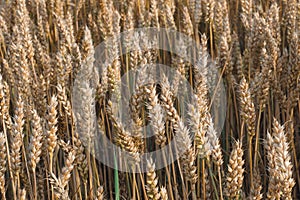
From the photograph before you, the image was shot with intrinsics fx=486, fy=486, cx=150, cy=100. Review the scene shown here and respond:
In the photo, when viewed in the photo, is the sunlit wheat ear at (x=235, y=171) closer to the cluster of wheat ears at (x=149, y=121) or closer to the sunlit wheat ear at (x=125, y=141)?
the cluster of wheat ears at (x=149, y=121)

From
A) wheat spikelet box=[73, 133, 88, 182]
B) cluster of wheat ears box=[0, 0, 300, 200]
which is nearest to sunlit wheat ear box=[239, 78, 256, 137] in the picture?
cluster of wheat ears box=[0, 0, 300, 200]

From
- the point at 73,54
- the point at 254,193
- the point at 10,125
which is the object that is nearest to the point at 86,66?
the point at 73,54

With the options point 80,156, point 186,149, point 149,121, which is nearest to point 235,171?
point 186,149

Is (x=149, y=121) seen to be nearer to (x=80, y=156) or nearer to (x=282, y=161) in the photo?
(x=80, y=156)

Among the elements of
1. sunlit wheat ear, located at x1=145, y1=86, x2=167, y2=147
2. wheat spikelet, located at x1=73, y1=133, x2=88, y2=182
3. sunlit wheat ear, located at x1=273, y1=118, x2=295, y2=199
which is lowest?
wheat spikelet, located at x1=73, y1=133, x2=88, y2=182

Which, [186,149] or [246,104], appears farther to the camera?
[246,104]

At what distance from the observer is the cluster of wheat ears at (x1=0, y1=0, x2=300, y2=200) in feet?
3.75

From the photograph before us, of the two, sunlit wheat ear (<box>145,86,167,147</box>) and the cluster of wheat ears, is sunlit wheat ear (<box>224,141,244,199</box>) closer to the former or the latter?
the cluster of wheat ears

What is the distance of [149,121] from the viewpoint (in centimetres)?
174

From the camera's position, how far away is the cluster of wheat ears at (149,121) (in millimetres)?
1144

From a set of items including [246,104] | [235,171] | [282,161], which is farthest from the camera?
[246,104]

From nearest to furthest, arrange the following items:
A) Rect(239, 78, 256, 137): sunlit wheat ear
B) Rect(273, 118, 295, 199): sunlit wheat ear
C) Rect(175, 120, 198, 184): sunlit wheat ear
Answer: Rect(273, 118, 295, 199): sunlit wheat ear < Rect(175, 120, 198, 184): sunlit wheat ear < Rect(239, 78, 256, 137): sunlit wheat ear

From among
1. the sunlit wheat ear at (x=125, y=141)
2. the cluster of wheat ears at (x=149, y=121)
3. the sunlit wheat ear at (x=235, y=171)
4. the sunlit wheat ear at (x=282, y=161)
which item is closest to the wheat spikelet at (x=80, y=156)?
the cluster of wheat ears at (x=149, y=121)

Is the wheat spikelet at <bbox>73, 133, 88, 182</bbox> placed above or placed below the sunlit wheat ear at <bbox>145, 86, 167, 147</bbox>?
below
